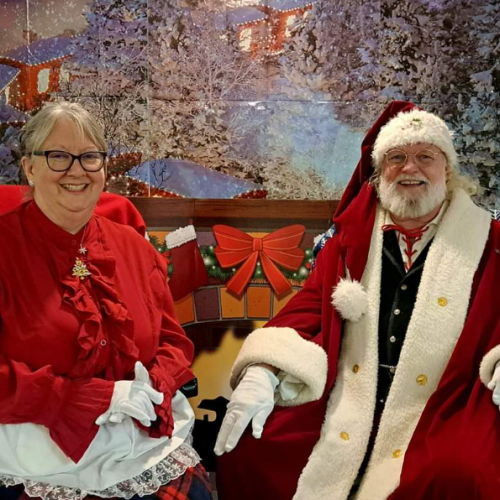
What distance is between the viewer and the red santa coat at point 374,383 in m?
1.86

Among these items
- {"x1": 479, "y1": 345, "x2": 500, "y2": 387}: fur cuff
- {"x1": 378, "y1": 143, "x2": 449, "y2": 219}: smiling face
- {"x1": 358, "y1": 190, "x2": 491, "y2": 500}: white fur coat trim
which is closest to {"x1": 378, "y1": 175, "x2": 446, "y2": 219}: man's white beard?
{"x1": 378, "y1": 143, "x2": 449, "y2": 219}: smiling face

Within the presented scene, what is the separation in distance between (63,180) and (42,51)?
151cm

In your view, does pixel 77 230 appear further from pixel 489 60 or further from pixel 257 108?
pixel 489 60

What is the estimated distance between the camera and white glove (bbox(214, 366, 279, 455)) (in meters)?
1.93

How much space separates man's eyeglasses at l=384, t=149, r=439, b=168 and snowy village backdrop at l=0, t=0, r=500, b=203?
769 mm

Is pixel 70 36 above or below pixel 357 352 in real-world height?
above

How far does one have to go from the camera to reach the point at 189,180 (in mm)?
3057

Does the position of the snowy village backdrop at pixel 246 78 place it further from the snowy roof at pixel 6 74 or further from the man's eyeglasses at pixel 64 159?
the man's eyeglasses at pixel 64 159

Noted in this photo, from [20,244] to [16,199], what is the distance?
14.0 inches

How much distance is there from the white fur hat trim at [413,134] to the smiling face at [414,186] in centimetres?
3

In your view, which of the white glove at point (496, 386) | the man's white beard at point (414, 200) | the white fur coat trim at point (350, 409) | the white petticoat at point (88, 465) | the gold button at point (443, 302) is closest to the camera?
the white petticoat at point (88, 465)

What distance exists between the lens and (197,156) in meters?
3.05

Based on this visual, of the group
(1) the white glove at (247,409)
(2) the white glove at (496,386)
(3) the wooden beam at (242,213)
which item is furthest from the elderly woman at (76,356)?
(3) the wooden beam at (242,213)

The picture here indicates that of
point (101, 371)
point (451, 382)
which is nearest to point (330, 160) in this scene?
point (451, 382)
